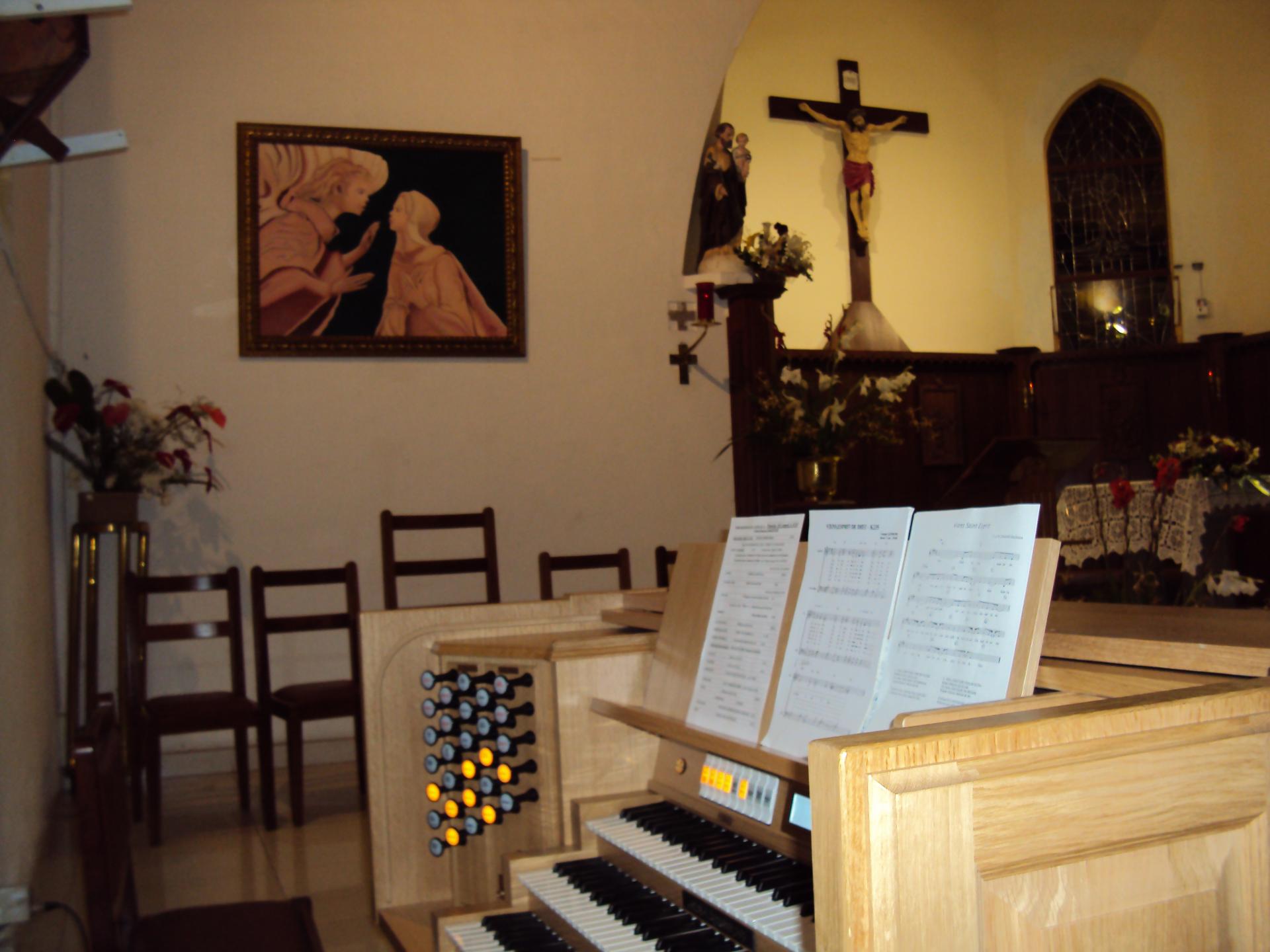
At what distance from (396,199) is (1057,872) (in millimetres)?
4642

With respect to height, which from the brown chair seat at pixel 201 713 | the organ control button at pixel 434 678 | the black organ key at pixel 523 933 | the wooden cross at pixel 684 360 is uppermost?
the wooden cross at pixel 684 360

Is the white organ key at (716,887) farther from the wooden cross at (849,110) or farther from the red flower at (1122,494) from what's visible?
the wooden cross at (849,110)

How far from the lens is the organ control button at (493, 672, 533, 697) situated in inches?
87.0

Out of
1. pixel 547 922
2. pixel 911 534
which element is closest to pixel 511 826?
pixel 547 922

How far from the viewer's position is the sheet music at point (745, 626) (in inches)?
68.9

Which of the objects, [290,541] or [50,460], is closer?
[50,460]

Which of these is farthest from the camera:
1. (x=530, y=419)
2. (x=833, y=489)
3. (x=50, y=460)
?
(x=530, y=419)

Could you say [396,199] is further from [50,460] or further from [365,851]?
[365,851]

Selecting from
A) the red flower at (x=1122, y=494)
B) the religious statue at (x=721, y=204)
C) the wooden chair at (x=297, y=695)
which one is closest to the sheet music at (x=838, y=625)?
the red flower at (x=1122, y=494)

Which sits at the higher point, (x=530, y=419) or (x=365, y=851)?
(x=530, y=419)

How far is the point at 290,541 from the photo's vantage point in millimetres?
4824

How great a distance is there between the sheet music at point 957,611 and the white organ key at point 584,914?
49 cm

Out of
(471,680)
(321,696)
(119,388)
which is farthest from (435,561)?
(471,680)

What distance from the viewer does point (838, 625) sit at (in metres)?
1.57
